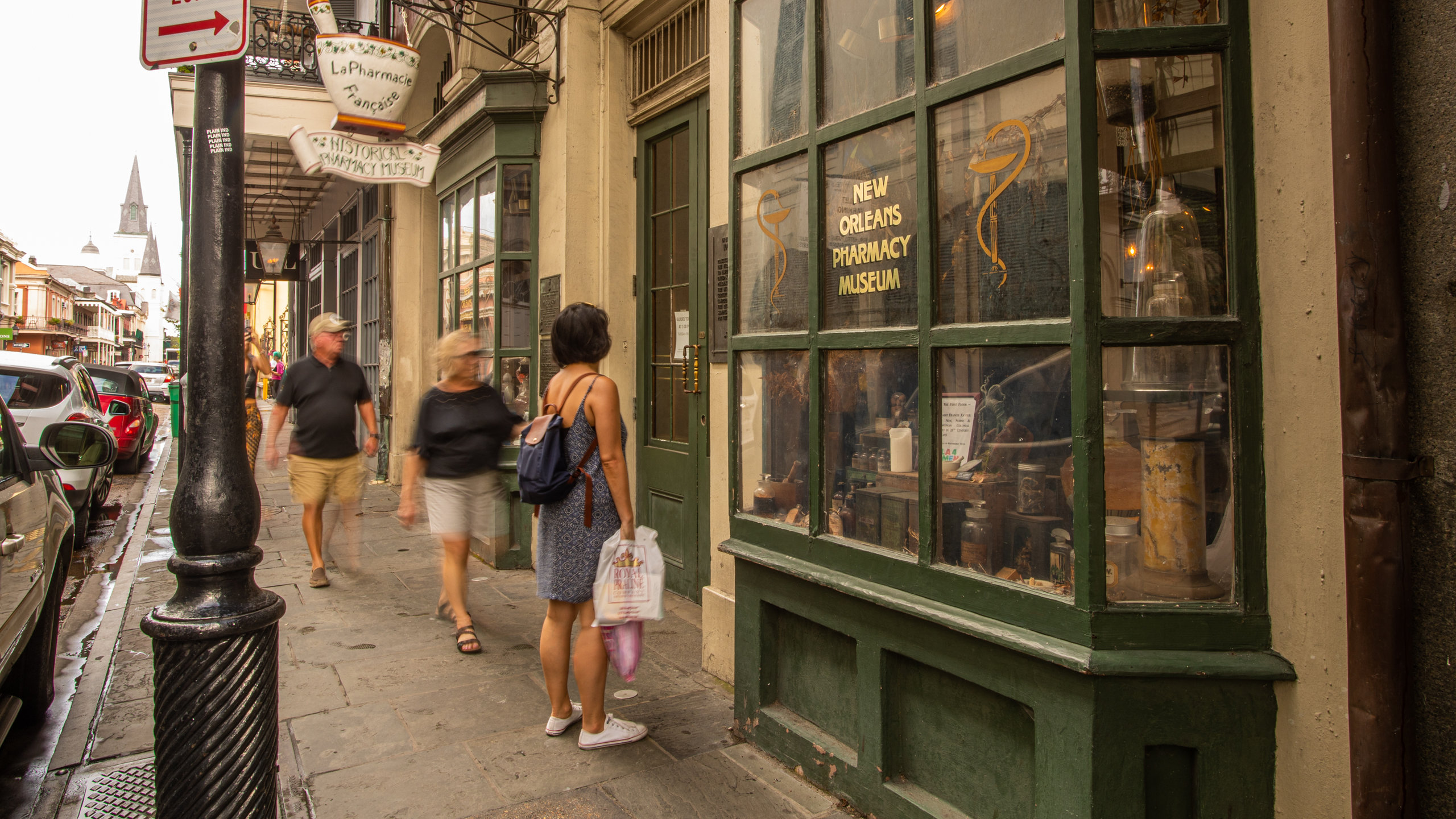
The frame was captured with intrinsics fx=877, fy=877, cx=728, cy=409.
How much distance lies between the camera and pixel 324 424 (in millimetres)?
5949

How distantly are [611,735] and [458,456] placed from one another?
1.92 meters

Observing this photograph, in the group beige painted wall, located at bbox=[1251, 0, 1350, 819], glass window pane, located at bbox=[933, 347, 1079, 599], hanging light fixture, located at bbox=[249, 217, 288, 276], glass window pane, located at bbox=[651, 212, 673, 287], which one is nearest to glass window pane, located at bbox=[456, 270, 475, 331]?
glass window pane, located at bbox=[651, 212, 673, 287]

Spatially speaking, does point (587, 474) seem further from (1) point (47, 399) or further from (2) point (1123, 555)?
(1) point (47, 399)

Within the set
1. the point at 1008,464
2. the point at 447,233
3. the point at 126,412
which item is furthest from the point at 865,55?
the point at 126,412

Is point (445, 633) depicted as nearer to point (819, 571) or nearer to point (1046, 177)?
point (819, 571)

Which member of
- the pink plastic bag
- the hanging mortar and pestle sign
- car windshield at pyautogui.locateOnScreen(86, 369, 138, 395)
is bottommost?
the pink plastic bag

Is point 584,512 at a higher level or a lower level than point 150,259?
lower

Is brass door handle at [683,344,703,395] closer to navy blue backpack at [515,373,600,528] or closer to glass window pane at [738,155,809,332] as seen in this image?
glass window pane at [738,155,809,332]

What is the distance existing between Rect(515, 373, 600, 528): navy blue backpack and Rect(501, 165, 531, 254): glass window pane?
13.5 ft

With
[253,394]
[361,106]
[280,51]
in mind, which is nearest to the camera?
[361,106]

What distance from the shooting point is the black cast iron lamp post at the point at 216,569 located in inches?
87.7

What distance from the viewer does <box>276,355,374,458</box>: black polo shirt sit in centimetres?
595

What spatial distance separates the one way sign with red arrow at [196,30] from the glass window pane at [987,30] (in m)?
2.06

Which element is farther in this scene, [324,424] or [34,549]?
[324,424]
